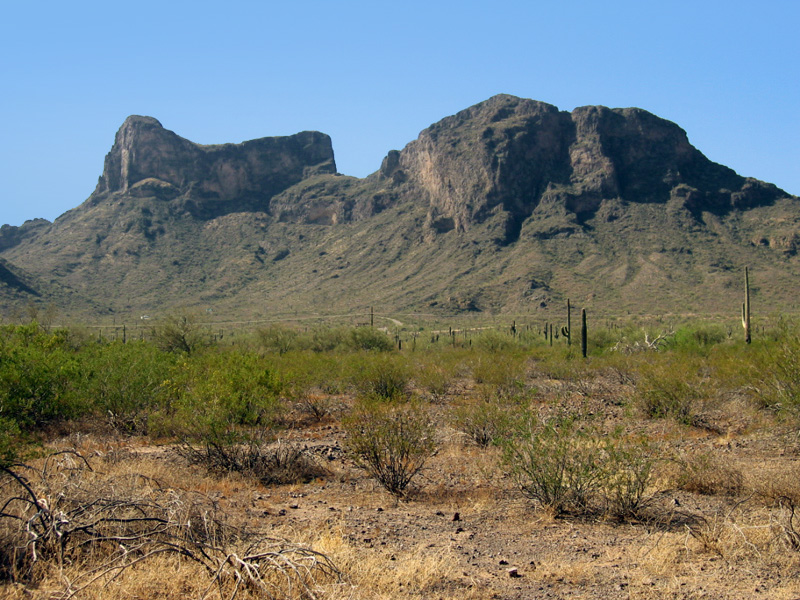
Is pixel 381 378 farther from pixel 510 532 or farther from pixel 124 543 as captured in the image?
pixel 124 543

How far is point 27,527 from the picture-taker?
534 centimetres

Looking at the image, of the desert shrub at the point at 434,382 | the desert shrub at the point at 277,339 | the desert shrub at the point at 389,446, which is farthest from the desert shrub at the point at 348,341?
the desert shrub at the point at 389,446

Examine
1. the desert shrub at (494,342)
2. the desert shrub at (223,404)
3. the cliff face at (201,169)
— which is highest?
the cliff face at (201,169)

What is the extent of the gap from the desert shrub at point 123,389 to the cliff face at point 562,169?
80.1 metres

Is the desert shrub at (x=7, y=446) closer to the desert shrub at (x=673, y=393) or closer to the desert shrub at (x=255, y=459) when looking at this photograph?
the desert shrub at (x=255, y=459)

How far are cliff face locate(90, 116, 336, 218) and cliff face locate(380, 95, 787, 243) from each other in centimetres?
4216

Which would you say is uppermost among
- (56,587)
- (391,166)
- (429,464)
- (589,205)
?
(391,166)

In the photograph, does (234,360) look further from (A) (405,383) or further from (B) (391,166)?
(B) (391,166)

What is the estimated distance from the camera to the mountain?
74625 millimetres

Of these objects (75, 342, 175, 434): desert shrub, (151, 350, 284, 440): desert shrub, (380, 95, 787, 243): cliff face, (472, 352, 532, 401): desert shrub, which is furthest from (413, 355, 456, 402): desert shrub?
(380, 95, 787, 243): cliff face

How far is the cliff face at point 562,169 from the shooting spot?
93.0 metres

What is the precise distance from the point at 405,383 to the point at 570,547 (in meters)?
13.5

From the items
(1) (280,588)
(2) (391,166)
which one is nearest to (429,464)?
(1) (280,588)

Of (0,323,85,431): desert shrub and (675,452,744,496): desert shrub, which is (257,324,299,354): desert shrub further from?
(675,452,744,496): desert shrub
